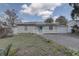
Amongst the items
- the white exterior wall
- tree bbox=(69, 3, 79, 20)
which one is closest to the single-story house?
the white exterior wall

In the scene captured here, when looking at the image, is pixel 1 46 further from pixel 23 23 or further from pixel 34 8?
pixel 34 8

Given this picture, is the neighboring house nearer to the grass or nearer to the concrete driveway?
the concrete driveway

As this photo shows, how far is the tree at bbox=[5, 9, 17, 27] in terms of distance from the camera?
3.47 metres

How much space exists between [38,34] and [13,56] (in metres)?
0.39


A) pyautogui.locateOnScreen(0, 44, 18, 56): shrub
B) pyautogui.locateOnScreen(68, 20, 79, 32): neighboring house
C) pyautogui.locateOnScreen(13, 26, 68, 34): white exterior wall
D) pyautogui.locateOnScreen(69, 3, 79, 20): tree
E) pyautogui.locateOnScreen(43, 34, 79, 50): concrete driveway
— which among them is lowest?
pyautogui.locateOnScreen(0, 44, 18, 56): shrub

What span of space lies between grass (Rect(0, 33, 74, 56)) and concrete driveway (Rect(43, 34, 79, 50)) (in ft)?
0.16

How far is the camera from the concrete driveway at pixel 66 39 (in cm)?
346

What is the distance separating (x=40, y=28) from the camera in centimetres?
351

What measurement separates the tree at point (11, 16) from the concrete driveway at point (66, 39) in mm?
410

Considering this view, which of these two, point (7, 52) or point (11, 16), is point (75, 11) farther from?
point (7, 52)

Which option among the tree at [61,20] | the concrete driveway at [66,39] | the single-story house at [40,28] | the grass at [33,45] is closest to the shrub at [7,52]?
the grass at [33,45]

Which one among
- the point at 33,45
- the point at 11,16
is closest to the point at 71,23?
the point at 33,45

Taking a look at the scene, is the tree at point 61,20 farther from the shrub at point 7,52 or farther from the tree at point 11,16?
the shrub at point 7,52

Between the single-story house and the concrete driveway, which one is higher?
the single-story house
